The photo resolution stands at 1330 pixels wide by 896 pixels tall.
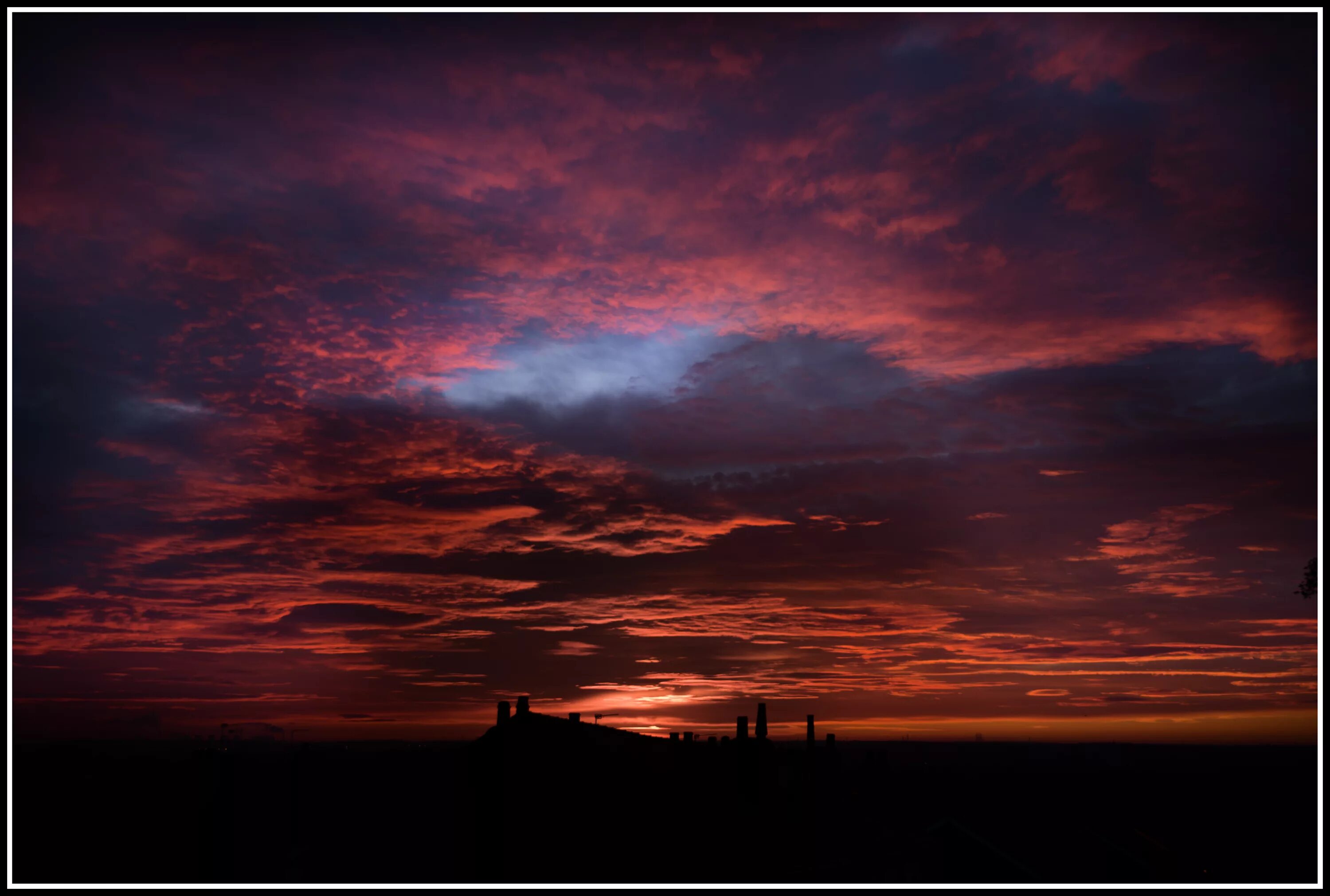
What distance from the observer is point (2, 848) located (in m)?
14.4

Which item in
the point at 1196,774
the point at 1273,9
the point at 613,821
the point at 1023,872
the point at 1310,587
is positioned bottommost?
the point at 1196,774

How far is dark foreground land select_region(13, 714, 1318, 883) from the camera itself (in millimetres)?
18531

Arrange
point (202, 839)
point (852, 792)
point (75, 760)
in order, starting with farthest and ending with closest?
point (75, 760) → point (852, 792) → point (202, 839)

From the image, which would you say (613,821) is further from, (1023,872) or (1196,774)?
(1196,774)

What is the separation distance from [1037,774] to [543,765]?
94.7 metres

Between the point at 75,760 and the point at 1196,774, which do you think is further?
the point at 1196,774

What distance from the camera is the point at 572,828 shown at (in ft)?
64.5

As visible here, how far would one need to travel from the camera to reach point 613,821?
2053 cm

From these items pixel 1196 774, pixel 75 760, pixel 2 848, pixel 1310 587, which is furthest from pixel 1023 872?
pixel 1196 774

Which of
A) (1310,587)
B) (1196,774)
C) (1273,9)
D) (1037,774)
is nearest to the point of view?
(1273,9)

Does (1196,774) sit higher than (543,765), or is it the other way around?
(543,765)

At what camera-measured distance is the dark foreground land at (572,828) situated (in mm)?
18531

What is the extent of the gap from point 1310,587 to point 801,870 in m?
14.7

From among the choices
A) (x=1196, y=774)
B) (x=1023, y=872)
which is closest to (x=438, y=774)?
(x=1023, y=872)
